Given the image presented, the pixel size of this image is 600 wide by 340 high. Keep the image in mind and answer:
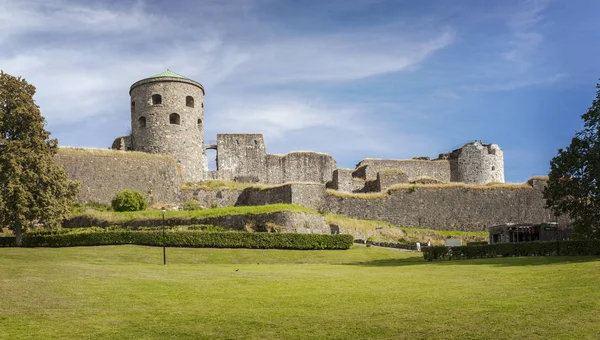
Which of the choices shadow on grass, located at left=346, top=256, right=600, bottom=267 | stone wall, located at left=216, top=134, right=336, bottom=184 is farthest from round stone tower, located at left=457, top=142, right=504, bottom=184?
shadow on grass, located at left=346, top=256, right=600, bottom=267

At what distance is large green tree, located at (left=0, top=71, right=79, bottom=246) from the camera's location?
108 ft

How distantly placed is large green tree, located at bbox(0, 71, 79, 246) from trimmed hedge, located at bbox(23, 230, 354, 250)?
3.54ft

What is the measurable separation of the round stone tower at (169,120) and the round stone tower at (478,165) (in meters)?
25.7

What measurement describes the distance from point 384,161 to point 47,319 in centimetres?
4893

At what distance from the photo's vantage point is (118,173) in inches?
1869

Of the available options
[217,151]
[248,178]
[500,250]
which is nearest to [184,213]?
[248,178]

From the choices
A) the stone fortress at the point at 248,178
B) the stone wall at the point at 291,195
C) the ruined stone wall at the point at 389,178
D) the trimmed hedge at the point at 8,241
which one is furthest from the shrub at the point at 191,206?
the ruined stone wall at the point at 389,178

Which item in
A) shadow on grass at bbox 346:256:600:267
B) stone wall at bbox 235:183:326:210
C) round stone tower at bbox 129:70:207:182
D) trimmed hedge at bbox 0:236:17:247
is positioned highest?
round stone tower at bbox 129:70:207:182

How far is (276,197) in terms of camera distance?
46406 mm

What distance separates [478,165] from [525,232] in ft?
70.7

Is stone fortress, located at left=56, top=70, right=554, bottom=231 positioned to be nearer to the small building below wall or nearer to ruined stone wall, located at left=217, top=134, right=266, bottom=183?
ruined stone wall, located at left=217, top=134, right=266, bottom=183

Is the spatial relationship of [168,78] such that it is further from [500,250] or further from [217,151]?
[500,250]

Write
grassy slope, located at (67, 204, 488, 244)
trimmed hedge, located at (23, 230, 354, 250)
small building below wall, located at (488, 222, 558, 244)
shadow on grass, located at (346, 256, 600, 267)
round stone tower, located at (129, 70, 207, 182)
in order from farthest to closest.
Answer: round stone tower, located at (129, 70, 207, 182)
small building below wall, located at (488, 222, 558, 244)
grassy slope, located at (67, 204, 488, 244)
trimmed hedge, located at (23, 230, 354, 250)
shadow on grass, located at (346, 256, 600, 267)

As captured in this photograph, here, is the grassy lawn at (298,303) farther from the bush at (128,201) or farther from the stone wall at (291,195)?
the stone wall at (291,195)
